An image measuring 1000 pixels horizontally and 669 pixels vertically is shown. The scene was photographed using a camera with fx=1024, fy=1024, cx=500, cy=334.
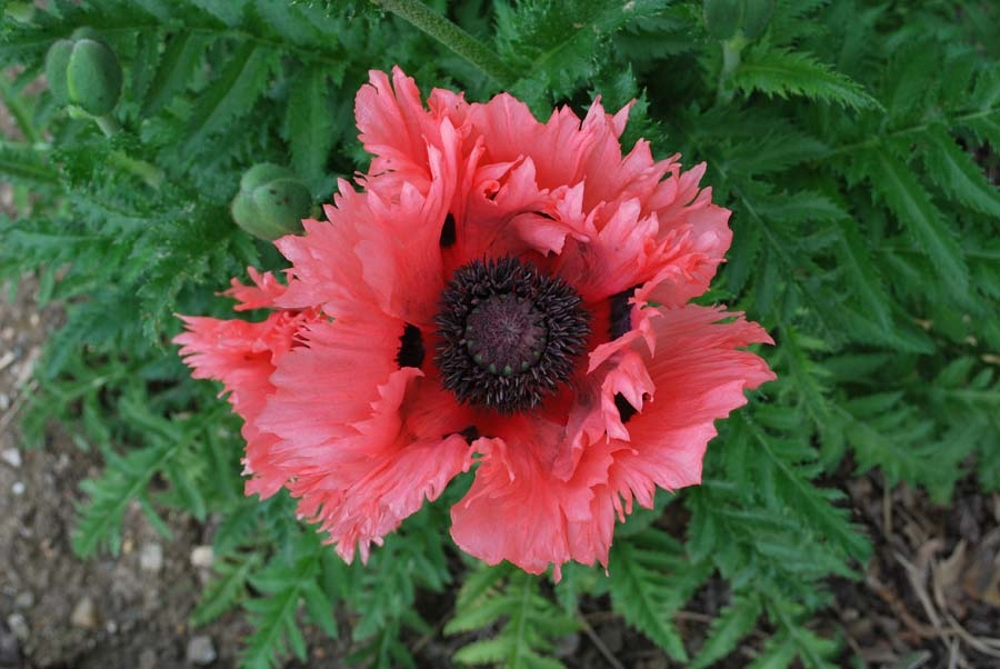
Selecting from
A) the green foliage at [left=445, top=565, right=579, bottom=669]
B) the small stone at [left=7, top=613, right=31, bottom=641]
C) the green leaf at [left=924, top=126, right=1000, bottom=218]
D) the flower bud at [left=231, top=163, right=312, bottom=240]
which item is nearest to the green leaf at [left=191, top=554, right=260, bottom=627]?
the small stone at [left=7, top=613, right=31, bottom=641]

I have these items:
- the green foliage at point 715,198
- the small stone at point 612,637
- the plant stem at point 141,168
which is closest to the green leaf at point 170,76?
the green foliage at point 715,198

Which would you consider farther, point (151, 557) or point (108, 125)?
point (151, 557)

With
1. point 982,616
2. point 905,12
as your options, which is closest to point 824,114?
point 905,12

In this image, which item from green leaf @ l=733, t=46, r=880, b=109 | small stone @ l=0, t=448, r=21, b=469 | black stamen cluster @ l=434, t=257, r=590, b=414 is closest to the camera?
black stamen cluster @ l=434, t=257, r=590, b=414

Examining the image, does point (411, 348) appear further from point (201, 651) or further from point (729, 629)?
point (201, 651)

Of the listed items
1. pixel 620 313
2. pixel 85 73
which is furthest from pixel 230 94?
pixel 620 313

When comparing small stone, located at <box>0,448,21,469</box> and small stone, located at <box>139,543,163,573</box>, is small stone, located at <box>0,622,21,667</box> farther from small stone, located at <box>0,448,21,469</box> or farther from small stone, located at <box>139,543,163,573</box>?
small stone, located at <box>0,448,21,469</box>
